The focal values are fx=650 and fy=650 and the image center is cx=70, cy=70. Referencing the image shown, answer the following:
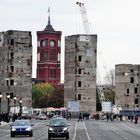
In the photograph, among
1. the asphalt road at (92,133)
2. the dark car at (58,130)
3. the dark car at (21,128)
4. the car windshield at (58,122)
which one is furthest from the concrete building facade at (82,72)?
the dark car at (58,130)

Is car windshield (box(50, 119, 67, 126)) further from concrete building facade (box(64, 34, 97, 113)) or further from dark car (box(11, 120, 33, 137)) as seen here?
concrete building facade (box(64, 34, 97, 113))

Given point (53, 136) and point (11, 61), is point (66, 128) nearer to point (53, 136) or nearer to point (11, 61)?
point (53, 136)

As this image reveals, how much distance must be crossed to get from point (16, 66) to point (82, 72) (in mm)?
17525

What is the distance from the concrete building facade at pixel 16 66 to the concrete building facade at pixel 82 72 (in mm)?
12476

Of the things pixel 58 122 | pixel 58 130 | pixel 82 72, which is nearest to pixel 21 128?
pixel 58 122

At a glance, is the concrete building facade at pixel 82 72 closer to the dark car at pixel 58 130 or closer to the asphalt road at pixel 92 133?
the asphalt road at pixel 92 133

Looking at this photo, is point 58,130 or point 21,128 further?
point 21,128

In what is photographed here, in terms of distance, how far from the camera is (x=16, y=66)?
163 m

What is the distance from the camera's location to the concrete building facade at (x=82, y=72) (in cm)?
16612

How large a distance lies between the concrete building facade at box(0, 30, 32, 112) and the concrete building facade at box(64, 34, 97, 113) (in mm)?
12476

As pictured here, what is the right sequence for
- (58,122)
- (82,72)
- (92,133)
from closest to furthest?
1. (58,122)
2. (92,133)
3. (82,72)

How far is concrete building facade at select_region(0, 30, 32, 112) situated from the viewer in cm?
16125

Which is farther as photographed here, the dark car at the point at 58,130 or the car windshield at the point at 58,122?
the car windshield at the point at 58,122

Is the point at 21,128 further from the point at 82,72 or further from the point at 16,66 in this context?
the point at 82,72
